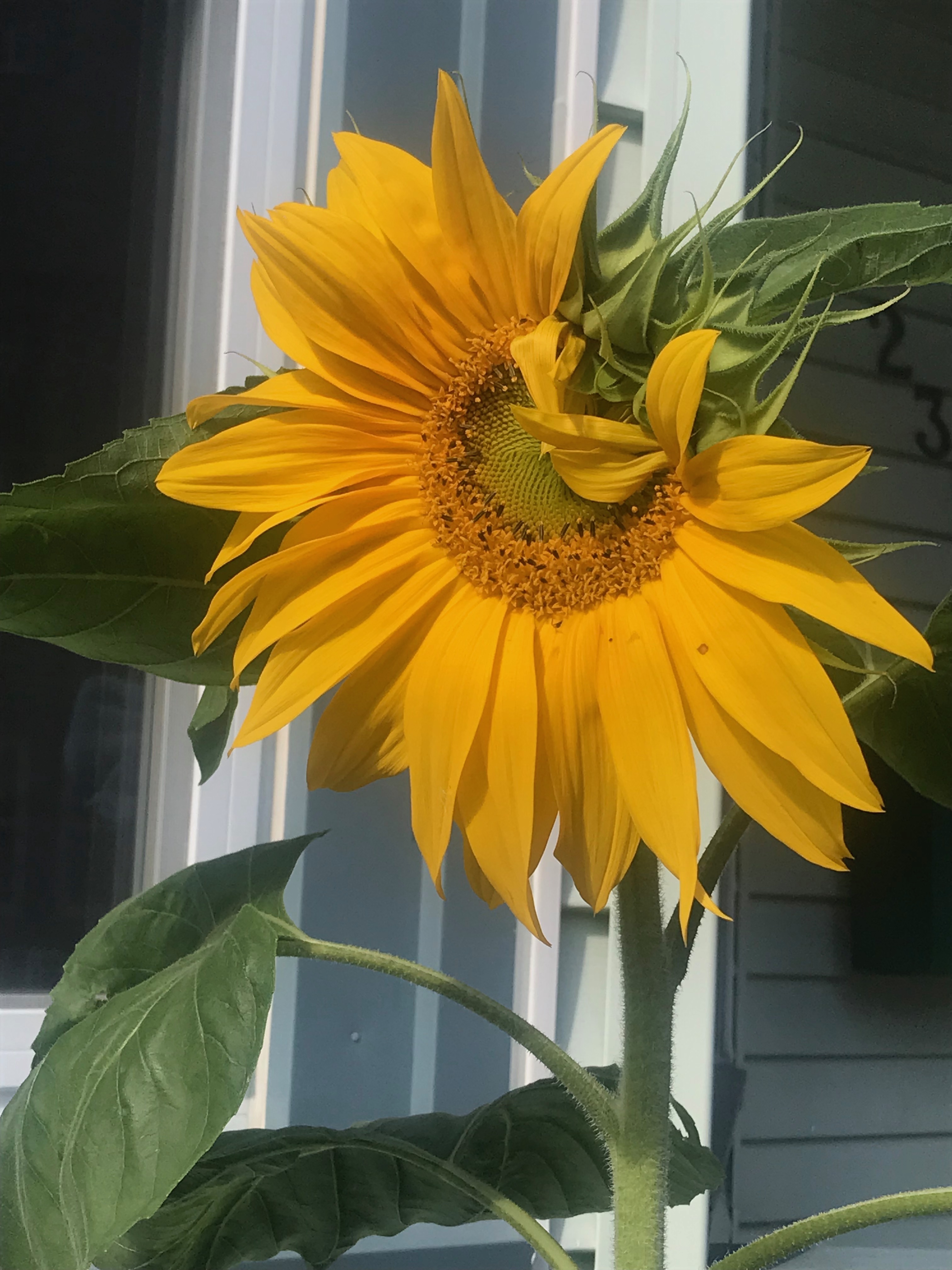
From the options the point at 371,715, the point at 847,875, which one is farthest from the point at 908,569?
the point at 371,715

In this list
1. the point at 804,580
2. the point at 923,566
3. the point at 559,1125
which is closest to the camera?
the point at 804,580

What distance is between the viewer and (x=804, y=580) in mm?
299

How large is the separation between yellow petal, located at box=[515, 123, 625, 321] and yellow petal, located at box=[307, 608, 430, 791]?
153 mm

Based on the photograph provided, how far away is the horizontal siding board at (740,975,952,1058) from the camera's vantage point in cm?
94

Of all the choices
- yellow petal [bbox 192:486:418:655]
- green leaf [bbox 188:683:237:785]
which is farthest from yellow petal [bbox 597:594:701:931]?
green leaf [bbox 188:683:237:785]

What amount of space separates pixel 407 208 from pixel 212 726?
1.01 feet

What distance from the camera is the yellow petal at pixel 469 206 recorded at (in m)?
0.33

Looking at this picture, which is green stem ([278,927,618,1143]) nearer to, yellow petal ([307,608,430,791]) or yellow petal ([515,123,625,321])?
yellow petal ([307,608,430,791])

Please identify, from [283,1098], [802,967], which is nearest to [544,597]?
[283,1098]

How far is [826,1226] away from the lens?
1.27 ft

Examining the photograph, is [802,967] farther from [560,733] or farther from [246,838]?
[560,733]

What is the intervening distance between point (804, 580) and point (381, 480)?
0.20 metres

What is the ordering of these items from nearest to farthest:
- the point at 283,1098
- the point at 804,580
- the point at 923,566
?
1. the point at 804,580
2. the point at 283,1098
3. the point at 923,566

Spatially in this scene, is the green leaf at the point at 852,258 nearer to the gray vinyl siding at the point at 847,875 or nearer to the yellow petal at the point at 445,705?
the yellow petal at the point at 445,705
